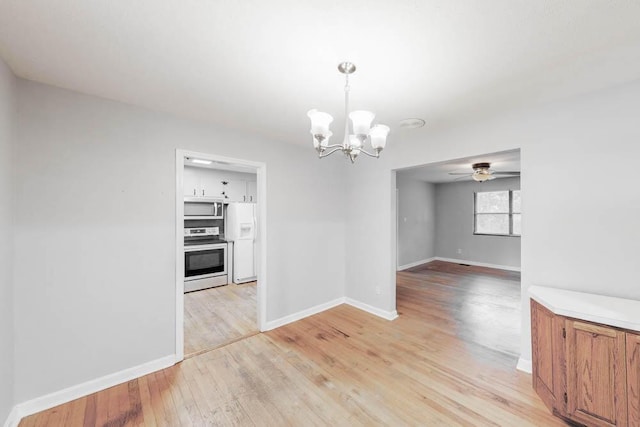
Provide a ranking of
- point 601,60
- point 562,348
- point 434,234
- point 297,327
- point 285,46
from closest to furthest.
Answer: point 285,46
point 601,60
point 562,348
point 297,327
point 434,234

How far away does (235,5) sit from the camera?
1217 millimetres

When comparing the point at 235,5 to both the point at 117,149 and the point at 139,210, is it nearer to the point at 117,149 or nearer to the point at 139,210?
the point at 117,149

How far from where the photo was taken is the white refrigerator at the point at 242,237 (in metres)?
5.21

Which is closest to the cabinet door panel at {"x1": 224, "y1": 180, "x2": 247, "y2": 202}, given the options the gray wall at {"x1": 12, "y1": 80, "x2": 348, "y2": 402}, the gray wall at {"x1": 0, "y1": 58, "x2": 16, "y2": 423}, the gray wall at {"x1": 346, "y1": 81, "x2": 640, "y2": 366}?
the gray wall at {"x1": 12, "y1": 80, "x2": 348, "y2": 402}

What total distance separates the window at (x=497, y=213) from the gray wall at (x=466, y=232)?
6.6 inches

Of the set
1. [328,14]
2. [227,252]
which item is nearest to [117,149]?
[328,14]

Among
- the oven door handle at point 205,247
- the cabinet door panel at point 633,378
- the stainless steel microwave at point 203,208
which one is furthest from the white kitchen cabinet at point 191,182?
the cabinet door panel at point 633,378

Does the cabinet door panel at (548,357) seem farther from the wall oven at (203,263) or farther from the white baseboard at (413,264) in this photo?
the wall oven at (203,263)

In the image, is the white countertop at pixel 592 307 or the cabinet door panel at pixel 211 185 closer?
the white countertop at pixel 592 307

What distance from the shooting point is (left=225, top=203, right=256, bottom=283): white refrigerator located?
5211mm

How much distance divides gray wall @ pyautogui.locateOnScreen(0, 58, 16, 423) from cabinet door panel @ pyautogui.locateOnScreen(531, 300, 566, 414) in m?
3.85

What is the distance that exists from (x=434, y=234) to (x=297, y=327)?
246 inches

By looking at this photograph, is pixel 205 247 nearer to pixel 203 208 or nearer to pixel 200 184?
pixel 203 208

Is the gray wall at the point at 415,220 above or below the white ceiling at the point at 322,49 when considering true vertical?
below
